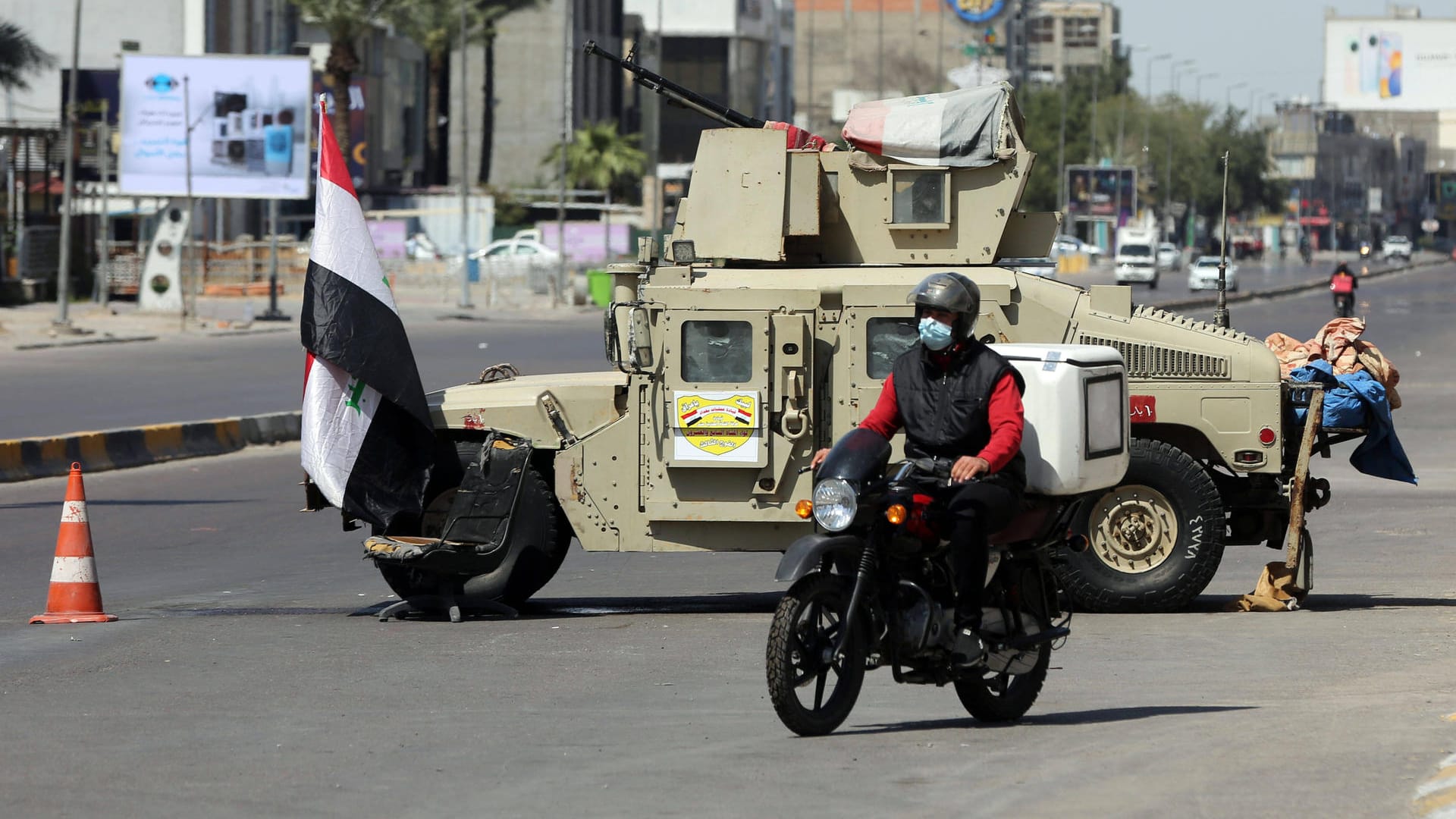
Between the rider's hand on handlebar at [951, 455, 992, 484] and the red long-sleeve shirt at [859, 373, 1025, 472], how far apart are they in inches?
1.4

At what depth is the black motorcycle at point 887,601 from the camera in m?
7.48

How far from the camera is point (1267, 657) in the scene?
10008 millimetres

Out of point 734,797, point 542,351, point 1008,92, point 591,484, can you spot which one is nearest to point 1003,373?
point 734,797

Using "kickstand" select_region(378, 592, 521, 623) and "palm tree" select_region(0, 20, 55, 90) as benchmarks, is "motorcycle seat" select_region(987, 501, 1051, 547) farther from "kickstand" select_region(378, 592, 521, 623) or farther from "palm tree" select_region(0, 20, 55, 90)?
"palm tree" select_region(0, 20, 55, 90)

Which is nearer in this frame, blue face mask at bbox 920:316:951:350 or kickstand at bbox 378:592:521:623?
Result: blue face mask at bbox 920:316:951:350

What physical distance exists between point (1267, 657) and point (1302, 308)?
53.4 meters

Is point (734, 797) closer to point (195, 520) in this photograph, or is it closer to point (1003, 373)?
point (1003, 373)

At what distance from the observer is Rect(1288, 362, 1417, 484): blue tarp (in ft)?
40.7

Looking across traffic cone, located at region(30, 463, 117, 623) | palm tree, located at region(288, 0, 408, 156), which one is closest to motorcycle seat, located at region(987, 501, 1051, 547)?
traffic cone, located at region(30, 463, 117, 623)

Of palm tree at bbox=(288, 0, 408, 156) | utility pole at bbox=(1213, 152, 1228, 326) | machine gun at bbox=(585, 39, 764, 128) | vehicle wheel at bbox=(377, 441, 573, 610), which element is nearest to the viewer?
vehicle wheel at bbox=(377, 441, 573, 610)

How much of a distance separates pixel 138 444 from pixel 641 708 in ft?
46.0

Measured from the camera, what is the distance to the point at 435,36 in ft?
269

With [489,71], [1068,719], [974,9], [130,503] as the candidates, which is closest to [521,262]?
[489,71]

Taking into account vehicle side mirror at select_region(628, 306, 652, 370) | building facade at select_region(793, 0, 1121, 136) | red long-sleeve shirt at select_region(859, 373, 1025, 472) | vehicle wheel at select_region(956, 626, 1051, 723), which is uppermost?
building facade at select_region(793, 0, 1121, 136)
